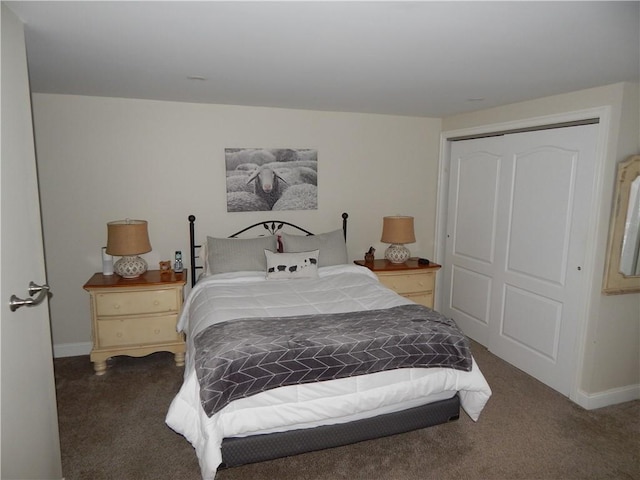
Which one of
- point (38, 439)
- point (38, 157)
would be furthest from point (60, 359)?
point (38, 439)

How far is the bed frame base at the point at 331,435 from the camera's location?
2.10 m

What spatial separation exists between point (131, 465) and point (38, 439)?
0.66 metres

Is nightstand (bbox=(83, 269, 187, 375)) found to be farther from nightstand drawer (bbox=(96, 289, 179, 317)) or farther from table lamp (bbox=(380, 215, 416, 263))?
table lamp (bbox=(380, 215, 416, 263))

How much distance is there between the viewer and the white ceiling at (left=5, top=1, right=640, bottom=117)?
1.61 meters

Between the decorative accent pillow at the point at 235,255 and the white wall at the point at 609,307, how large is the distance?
2.53m

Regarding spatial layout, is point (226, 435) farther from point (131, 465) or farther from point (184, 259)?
point (184, 259)

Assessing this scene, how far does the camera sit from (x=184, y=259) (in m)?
3.89

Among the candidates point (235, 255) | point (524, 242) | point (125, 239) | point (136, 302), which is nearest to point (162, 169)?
point (125, 239)

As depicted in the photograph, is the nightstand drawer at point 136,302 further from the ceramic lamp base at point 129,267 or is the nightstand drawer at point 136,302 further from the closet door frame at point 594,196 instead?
the closet door frame at point 594,196

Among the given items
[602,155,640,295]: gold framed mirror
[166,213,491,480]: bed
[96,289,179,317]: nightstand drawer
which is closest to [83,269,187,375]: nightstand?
[96,289,179,317]: nightstand drawer

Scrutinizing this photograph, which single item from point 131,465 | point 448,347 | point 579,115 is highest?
point 579,115

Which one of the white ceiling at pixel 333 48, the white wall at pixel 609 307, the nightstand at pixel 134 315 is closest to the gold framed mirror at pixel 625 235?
the white wall at pixel 609 307

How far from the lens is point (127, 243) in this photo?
10.9 ft

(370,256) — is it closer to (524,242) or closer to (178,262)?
(524,242)
